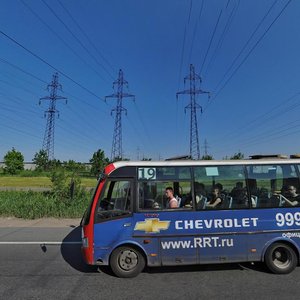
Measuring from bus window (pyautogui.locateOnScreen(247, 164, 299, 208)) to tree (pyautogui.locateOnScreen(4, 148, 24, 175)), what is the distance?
85496 millimetres

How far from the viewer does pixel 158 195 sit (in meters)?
6.84

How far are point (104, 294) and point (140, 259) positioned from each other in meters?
1.11

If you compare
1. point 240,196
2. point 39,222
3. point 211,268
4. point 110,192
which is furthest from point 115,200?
point 39,222

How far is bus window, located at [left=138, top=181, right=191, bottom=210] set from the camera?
677 cm

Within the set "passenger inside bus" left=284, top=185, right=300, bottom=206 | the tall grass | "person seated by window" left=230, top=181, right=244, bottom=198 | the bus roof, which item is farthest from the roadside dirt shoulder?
"passenger inside bus" left=284, top=185, right=300, bottom=206

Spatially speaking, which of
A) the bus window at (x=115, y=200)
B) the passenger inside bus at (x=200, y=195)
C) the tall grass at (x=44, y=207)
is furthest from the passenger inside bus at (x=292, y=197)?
the tall grass at (x=44, y=207)

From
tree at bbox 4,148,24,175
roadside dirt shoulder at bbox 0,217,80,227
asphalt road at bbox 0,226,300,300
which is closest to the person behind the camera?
asphalt road at bbox 0,226,300,300

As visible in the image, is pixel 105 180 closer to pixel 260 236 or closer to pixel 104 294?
pixel 104 294

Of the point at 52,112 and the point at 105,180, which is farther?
the point at 52,112

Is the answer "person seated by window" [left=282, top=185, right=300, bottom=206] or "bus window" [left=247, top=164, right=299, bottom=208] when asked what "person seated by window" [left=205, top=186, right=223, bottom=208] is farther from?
"person seated by window" [left=282, top=185, right=300, bottom=206]

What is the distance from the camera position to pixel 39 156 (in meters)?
94.1

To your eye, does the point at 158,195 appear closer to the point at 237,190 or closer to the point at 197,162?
the point at 197,162

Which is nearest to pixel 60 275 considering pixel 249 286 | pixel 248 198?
pixel 249 286

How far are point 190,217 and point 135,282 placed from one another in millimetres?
1505
